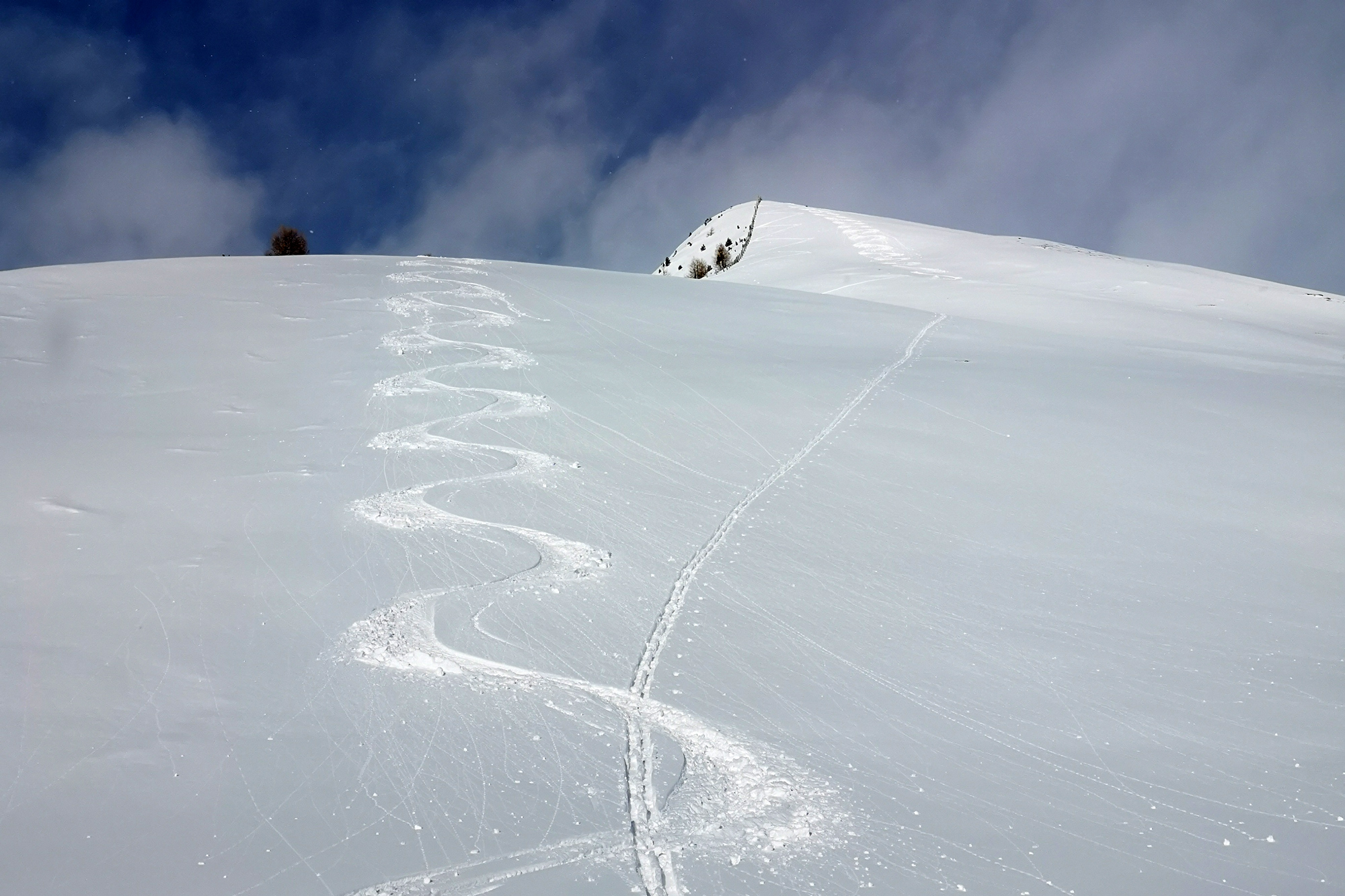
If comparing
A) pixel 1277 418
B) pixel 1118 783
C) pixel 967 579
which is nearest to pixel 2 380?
pixel 967 579

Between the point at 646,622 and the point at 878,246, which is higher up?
the point at 878,246

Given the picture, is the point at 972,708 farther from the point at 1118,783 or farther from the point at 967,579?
the point at 967,579

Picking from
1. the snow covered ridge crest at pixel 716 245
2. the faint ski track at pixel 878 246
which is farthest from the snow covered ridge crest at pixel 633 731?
the snow covered ridge crest at pixel 716 245

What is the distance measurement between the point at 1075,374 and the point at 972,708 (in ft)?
15.3

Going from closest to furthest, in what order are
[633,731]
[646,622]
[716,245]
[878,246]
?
[633,731]
[646,622]
[878,246]
[716,245]

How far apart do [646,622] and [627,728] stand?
64 cm

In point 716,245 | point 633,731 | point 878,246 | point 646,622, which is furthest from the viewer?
point 716,245

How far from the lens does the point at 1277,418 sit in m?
5.90

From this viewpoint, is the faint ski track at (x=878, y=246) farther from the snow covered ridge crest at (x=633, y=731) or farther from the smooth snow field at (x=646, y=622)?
the snow covered ridge crest at (x=633, y=731)

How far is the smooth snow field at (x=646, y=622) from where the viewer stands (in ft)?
7.29

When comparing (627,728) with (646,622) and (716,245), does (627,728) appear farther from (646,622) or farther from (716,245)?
(716,245)

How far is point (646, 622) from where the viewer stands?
3.25 meters

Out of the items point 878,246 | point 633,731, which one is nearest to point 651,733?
point 633,731

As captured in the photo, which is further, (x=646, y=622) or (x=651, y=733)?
(x=646, y=622)
